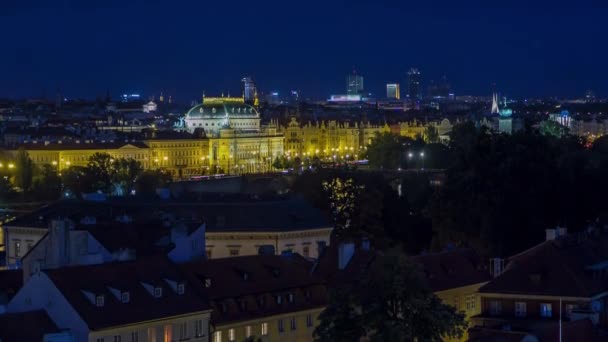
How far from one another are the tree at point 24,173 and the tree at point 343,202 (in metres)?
63.5

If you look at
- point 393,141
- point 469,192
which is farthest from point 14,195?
point 469,192

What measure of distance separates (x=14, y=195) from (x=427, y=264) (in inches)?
3592

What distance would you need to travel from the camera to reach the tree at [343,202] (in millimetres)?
69594

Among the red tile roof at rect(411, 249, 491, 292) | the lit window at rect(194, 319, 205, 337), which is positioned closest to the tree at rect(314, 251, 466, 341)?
the lit window at rect(194, 319, 205, 337)

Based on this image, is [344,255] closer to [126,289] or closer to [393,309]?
[126,289]

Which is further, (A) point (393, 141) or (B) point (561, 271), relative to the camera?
(A) point (393, 141)

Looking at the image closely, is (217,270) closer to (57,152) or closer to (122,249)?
(122,249)

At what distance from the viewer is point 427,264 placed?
1811 inches

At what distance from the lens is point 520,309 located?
4112 cm

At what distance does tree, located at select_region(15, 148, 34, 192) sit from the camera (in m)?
137

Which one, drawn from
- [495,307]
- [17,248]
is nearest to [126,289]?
[495,307]

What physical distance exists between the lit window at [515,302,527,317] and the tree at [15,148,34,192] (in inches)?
3887

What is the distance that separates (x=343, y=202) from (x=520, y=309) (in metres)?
32.8

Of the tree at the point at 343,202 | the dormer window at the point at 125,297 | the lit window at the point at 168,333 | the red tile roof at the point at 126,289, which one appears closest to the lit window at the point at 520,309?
the red tile roof at the point at 126,289
